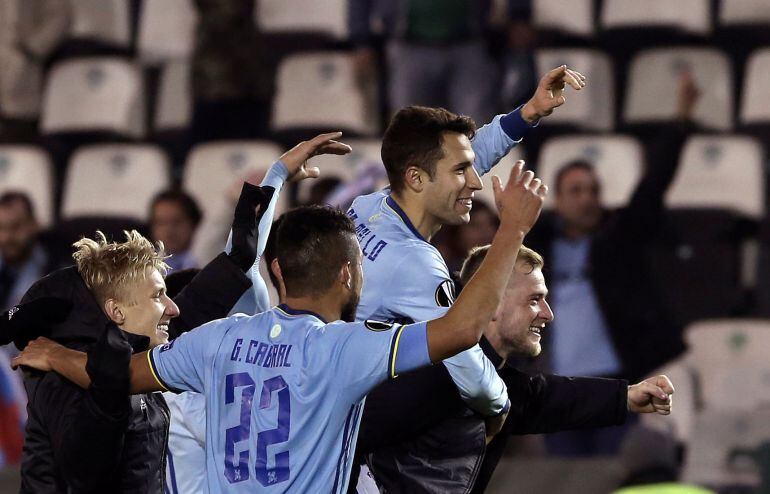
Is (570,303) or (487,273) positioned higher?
(487,273)

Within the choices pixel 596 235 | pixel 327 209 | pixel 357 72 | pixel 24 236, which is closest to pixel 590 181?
pixel 596 235

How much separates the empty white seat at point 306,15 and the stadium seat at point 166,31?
571 millimetres

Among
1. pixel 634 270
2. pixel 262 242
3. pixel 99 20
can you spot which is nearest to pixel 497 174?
pixel 634 270

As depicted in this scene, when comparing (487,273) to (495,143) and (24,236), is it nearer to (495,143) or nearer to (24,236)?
(495,143)

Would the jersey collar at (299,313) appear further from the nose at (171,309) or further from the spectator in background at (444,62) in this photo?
the spectator in background at (444,62)

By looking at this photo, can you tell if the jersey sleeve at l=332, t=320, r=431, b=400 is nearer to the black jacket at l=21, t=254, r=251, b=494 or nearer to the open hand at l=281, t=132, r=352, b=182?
the black jacket at l=21, t=254, r=251, b=494

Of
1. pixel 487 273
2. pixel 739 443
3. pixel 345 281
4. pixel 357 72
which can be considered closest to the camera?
pixel 487 273

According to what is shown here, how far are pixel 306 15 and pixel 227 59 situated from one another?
4.86 ft

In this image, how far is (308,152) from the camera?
16.2 ft

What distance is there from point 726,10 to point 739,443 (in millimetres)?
4308

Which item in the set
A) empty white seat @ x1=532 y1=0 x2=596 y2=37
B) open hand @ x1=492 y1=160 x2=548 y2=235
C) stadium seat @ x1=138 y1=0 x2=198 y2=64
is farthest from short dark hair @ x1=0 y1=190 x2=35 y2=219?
open hand @ x1=492 y1=160 x2=548 y2=235

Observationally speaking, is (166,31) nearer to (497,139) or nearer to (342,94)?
(342,94)

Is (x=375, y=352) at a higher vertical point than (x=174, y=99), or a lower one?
higher

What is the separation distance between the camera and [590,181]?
8.28 m
